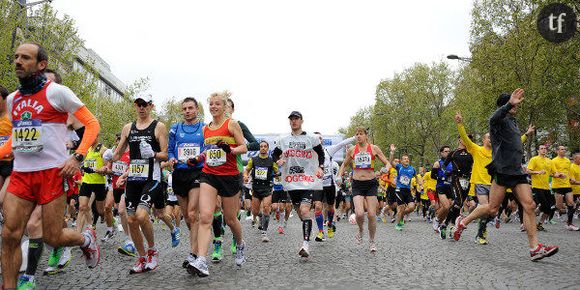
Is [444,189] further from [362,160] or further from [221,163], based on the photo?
[221,163]

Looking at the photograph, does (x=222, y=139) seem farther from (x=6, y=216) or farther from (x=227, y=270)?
(x=6, y=216)

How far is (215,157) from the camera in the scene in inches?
286

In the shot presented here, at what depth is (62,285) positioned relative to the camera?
6.25 metres

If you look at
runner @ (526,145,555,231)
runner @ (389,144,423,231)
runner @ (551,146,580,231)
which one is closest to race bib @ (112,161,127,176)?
runner @ (389,144,423,231)

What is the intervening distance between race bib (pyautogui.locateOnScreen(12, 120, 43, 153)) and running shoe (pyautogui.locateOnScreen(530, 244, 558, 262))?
6.29 meters

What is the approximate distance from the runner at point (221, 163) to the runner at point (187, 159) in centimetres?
32

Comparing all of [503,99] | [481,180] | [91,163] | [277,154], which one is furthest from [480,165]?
Result: [91,163]

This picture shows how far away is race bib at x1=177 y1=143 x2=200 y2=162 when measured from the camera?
307 inches

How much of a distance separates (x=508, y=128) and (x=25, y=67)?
21.8ft

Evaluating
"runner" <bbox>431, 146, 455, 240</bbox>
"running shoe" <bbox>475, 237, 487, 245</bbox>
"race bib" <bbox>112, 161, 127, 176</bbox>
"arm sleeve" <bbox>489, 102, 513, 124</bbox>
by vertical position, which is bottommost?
"running shoe" <bbox>475, 237, 487, 245</bbox>

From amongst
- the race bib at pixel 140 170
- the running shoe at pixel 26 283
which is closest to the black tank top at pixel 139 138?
the race bib at pixel 140 170

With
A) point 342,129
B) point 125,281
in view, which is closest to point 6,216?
point 125,281

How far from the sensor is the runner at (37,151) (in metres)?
5.09

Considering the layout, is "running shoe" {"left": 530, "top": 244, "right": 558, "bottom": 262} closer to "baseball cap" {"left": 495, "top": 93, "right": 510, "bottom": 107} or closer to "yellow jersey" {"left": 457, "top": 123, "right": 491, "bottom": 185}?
"baseball cap" {"left": 495, "top": 93, "right": 510, "bottom": 107}
